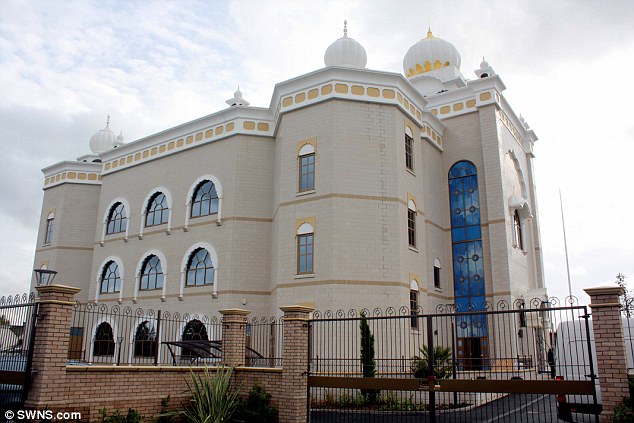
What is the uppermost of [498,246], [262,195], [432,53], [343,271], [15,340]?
[432,53]

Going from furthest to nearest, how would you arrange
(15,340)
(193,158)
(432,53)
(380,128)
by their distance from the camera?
(432,53) < (193,158) < (380,128) < (15,340)

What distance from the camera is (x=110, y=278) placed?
2667 centimetres

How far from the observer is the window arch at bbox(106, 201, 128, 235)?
1057 inches

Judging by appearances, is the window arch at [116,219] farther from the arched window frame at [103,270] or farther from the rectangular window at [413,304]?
the rectangular window at [413,304]

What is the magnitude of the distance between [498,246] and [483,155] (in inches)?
152

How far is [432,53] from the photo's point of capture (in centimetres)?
2909

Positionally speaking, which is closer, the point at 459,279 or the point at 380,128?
the point at 380,128

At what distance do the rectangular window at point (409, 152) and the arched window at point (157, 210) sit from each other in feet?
36.0

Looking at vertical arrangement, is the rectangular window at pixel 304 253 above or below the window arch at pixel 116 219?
below

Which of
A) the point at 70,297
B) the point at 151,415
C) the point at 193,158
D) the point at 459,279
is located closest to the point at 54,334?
the point at 70,297

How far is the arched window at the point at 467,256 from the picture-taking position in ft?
72.2

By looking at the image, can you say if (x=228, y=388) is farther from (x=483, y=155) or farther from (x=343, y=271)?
(x=483, y=155)

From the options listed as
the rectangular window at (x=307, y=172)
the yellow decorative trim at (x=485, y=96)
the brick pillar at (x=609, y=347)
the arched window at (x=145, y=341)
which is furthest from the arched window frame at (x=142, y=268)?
the brick pillar at (x=609, y=347)

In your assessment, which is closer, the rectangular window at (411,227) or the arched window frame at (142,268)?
the rectangular window at (411,227)
